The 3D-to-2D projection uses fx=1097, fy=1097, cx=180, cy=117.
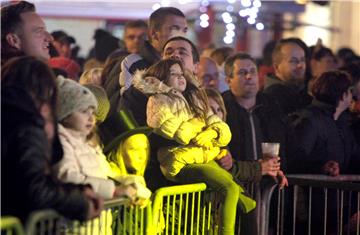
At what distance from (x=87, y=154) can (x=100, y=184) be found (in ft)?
0.57

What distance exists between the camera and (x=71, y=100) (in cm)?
575

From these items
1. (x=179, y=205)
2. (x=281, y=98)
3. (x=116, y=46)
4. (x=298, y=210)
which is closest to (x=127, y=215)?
(x=179, y=205)

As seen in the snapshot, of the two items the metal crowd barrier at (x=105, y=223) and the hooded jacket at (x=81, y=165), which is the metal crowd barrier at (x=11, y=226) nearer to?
the metal crowd barrier at (x=105, y=223)

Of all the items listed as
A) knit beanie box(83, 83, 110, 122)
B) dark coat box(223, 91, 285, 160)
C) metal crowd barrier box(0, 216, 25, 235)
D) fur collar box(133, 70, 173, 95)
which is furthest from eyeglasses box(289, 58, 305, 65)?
metal crowd barrier box(0, 216, 25, 235)

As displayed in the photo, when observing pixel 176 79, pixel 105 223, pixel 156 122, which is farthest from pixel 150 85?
pixel 105 223

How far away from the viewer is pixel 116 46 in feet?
41.1

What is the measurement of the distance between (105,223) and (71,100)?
0.74m

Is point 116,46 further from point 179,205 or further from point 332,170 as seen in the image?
point 179,205

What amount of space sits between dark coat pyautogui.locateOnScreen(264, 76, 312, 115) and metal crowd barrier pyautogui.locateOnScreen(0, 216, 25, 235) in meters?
4.90

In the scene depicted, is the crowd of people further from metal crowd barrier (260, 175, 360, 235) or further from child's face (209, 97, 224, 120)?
metal crowd barrier (260, 175, 360, 235)

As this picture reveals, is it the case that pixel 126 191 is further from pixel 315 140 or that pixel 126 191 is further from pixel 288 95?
pixel 288 95

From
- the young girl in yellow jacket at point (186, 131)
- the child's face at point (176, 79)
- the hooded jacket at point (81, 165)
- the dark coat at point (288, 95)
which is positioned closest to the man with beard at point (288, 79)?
the dark coat at point (288, 95)

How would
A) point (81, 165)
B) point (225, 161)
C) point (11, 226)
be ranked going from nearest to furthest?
point (11, 226) → point (81, 165) → point (225, 161)

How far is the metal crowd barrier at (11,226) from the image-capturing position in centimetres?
495
